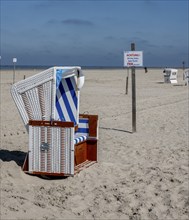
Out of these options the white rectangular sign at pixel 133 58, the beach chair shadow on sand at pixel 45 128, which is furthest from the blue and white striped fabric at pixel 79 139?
the white rectangular sign at pixel 133 58

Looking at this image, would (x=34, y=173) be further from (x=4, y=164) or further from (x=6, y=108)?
(x=6, y=108)

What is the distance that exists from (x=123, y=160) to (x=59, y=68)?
2048mm

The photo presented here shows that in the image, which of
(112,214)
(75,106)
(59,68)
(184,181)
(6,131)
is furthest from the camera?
(6,131)

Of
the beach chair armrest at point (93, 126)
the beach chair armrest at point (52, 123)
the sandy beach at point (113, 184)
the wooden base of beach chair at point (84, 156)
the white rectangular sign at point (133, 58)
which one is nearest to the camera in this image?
the sandy beach at point (113, 184)

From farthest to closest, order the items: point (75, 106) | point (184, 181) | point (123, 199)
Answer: point (75, 106) → point (184, 181) → point (123, 199)

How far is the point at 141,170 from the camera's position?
7.04 meters

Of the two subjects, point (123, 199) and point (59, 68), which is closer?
point (123, 199)

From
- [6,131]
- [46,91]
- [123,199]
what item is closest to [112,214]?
[123,199]

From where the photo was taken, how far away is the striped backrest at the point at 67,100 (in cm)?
743

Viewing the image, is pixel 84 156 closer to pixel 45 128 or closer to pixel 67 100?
pixel 67 100

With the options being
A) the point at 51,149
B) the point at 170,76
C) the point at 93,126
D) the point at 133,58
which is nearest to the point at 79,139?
the point at 93,126

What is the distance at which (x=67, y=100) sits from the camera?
756 centimetres

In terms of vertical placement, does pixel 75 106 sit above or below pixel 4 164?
above

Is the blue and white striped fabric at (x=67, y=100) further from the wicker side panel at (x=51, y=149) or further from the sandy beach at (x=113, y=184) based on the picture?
the sandy beach at (x=113, y=184)
